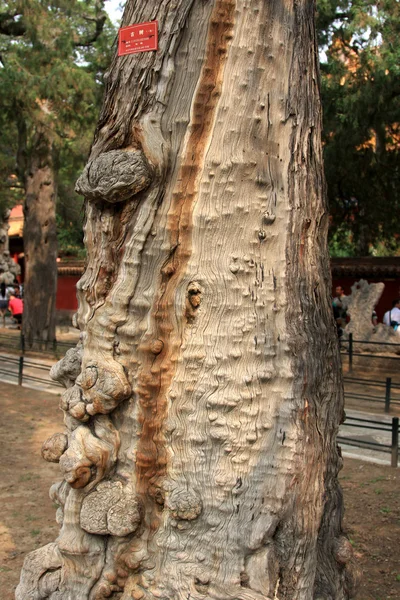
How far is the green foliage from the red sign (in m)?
10.3

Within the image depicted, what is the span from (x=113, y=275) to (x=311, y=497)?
4.89 ft

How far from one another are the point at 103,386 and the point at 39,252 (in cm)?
1338

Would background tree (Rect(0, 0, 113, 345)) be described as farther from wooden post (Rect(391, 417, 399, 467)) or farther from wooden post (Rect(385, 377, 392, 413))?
wooden post (Rect(391, 417, 399, 467))

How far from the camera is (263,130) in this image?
324 cm

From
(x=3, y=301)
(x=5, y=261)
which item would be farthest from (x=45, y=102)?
(x=3, y=301)

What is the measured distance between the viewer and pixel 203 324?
3.21m

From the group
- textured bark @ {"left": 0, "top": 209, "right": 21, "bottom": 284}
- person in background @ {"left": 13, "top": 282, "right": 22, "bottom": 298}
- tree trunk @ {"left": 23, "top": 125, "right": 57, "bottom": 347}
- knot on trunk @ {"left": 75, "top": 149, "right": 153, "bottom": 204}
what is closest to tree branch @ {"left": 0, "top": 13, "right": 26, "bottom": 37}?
tree trunk @ {"left": 23, "top": 125, "right": 57, "bottom": 347}

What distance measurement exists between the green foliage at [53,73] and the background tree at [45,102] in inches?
0.8

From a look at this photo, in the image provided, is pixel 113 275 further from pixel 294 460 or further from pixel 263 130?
pixel 294 460

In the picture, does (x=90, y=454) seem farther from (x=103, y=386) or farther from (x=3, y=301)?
(x=3, y=301)

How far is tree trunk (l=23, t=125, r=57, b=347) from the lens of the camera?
51.8 feet

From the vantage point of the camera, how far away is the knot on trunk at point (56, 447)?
339 centimetres

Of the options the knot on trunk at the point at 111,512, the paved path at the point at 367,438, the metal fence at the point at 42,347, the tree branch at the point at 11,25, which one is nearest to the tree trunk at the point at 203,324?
the knot on trunk at the point at 111,512

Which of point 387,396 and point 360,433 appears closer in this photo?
point 360,433
